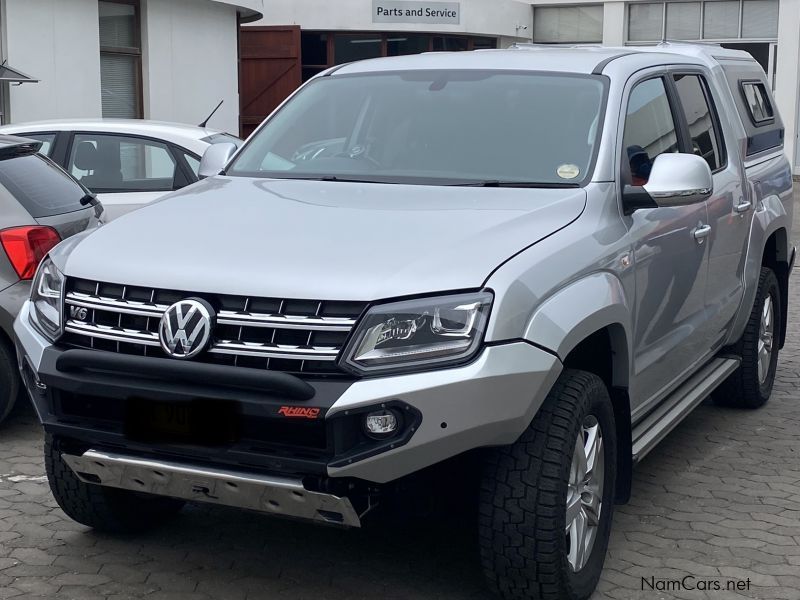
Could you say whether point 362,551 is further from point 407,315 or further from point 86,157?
point 86,157

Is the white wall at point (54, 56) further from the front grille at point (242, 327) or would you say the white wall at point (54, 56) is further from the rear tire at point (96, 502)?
the front grille at point (242, 327)

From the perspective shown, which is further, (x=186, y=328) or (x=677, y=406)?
Result: (x=677, y=406)

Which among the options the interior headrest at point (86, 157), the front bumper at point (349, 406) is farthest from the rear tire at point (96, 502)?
the interior headrest at point (86, 157)

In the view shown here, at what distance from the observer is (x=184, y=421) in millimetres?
3559

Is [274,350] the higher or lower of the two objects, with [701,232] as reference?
lower

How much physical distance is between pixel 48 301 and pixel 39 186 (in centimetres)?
245

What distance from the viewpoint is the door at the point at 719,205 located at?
5.41 m

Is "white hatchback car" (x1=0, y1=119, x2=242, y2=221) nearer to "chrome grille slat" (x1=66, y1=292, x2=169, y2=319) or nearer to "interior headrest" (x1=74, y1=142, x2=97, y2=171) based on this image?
"interior headrest" (x1=74, y1=142, x2=97, y2=171)

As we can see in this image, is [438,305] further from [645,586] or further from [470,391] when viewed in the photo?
[645,586]

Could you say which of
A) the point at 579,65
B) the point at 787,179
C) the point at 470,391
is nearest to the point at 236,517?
the point at 470,391

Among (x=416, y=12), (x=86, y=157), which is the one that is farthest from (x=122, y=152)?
(x=416, y=12)

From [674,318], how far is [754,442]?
1563 mm

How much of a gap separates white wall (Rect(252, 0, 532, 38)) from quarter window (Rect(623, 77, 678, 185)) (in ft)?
76.0

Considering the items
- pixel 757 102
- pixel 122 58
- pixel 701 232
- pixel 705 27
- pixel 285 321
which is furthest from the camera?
pixel 705 27
